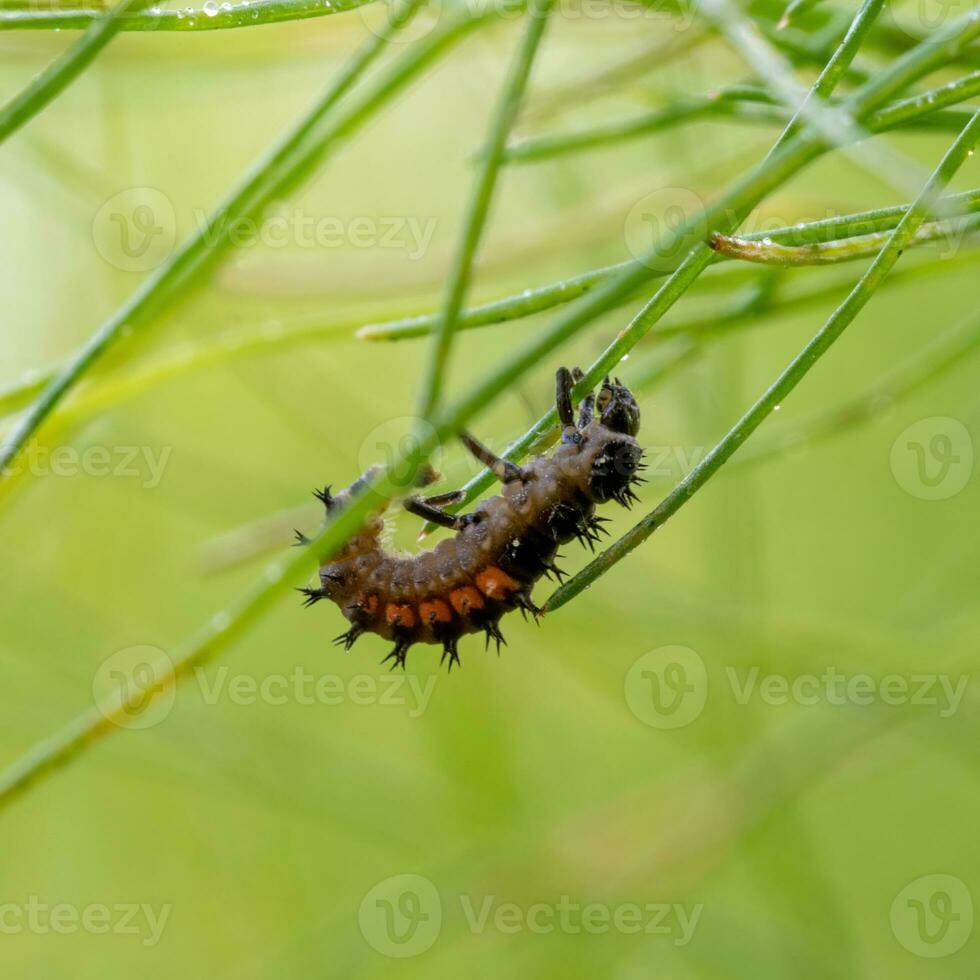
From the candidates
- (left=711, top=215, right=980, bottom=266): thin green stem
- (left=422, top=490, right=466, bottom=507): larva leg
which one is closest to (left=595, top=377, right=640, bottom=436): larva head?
(left=422, top=490, right=466, bottom=507): larva leg

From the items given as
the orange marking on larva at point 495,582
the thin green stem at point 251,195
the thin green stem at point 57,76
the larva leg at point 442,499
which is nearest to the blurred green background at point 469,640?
the larva leg at point 442,499

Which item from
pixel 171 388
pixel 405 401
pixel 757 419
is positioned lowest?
pixel 757 419

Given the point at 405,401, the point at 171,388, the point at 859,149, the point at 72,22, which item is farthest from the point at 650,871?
the point at 171,388

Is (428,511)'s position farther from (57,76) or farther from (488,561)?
(57,76)

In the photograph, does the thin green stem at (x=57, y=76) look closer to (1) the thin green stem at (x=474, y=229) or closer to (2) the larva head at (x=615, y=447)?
(1) the thin green stem at (x=474, y=229)

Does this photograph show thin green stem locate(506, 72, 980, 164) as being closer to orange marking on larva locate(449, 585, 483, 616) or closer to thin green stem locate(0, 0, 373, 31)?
thin green stem locate(0, 0, 373, 31)

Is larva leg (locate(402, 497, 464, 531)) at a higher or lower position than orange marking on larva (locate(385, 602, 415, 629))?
higher

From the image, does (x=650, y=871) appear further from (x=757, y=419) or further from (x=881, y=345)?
(x=881, y=345)

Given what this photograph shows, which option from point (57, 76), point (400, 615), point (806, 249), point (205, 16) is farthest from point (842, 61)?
point (400, 615)
